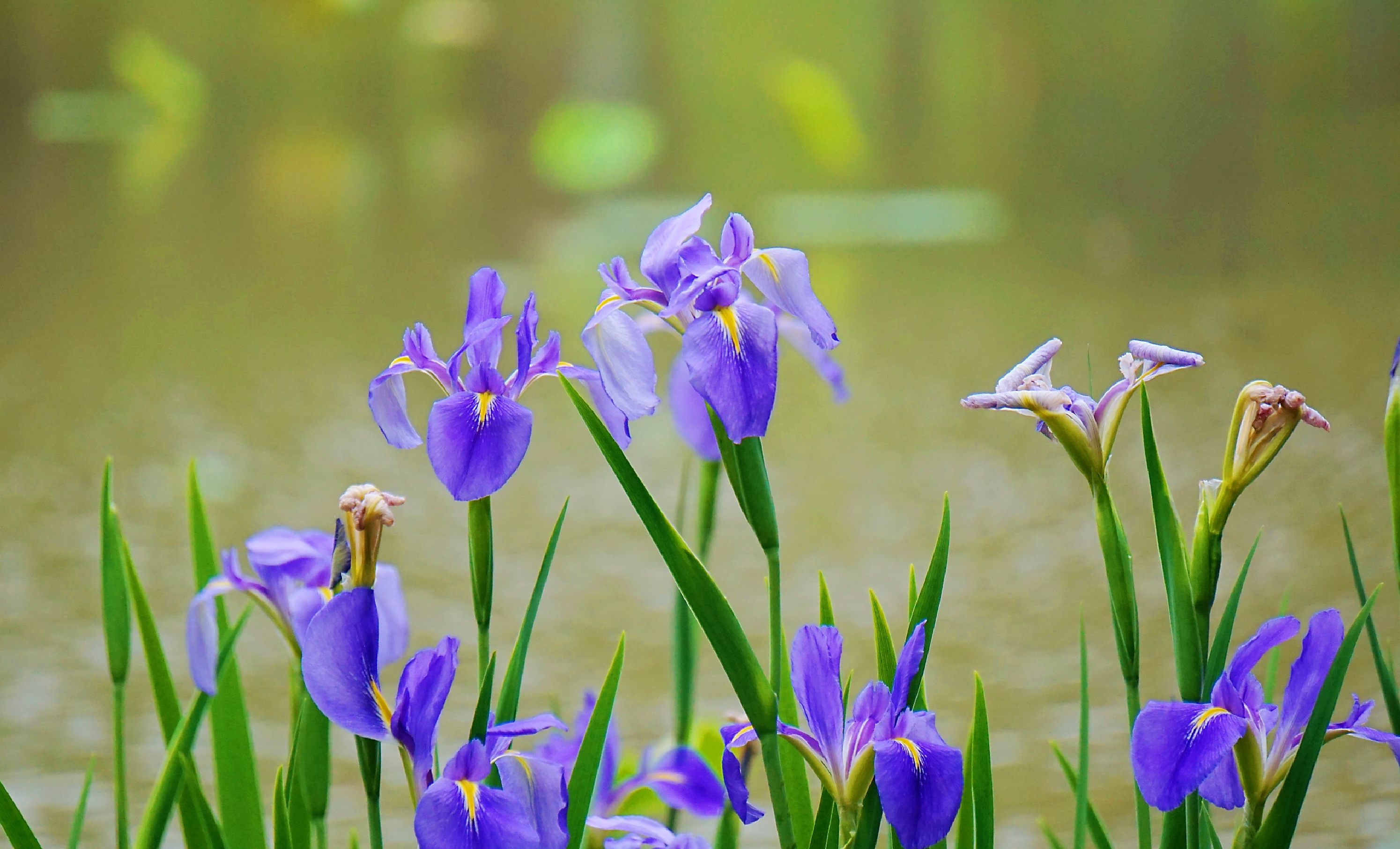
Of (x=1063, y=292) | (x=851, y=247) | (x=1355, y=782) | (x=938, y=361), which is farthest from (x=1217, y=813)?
(x=851, y=247)

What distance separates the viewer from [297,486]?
94 cm

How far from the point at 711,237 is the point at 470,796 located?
136 cm

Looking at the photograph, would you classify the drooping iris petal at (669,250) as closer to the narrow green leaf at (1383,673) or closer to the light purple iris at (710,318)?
the light purple iris at (710,318)

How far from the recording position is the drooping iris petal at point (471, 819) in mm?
149

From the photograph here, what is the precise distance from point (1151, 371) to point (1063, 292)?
129 centimetres

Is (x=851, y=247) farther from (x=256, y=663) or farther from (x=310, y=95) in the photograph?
(x=256, y=663)

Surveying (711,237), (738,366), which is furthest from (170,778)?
(711,237)

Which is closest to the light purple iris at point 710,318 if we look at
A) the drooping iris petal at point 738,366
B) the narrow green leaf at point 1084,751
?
the drooping iris petal at point 738,366

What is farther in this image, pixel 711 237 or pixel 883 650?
pixel 711 237

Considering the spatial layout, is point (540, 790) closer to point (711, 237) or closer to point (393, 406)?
point (393, 406)

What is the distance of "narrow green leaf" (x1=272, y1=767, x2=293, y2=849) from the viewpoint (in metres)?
0.19

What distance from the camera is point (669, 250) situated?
173 millimetres

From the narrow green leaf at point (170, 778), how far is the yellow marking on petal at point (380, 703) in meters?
0.05

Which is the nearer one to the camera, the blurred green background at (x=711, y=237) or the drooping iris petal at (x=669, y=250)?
the drooping iris petal at (x=669, y=250)
